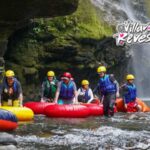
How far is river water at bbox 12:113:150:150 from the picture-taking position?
7797mm

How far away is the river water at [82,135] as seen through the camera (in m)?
7.80

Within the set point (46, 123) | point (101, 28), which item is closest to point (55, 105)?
point (46, 123)

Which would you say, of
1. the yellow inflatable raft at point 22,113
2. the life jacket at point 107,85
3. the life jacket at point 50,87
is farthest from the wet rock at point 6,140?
the life jacket at point 50,87

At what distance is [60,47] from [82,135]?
9.68 meters

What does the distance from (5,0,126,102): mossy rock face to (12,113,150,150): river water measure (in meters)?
6.43

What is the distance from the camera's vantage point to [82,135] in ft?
29.6

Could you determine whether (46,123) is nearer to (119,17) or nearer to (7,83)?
(7,83)

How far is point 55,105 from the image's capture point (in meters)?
12.7

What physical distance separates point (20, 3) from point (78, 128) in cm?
367

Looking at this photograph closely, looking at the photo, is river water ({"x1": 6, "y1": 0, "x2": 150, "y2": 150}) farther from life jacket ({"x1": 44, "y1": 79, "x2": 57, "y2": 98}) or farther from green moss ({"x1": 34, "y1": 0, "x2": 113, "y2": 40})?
green moss ({"x1": 34, "y1": 0, "x2": 113, "y2": 40})

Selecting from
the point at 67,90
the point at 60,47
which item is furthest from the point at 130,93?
the point at 60,47

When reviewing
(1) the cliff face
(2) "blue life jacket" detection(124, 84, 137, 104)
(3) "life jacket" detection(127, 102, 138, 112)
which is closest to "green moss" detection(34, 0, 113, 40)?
(2) "blue life jacket" detection(124, 84, 137, 104)

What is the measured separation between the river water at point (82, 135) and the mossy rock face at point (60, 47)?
253 inches

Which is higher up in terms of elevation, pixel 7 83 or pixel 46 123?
pixel 7 83
